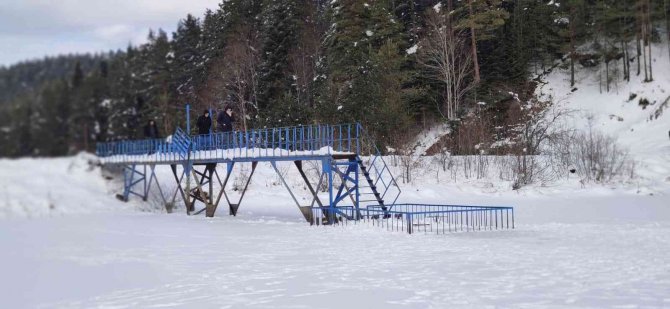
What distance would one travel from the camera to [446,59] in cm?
4053

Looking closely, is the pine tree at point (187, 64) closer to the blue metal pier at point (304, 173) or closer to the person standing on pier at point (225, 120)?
the blue metal pier at point (304, 173)

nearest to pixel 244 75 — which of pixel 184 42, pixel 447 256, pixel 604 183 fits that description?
pixel 184 42

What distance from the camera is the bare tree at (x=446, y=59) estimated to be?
40156mm

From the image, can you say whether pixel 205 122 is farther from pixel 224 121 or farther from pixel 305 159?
pixel 305 159

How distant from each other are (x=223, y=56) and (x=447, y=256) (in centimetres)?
3730

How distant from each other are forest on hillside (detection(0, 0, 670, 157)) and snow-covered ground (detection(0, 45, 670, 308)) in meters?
13.9

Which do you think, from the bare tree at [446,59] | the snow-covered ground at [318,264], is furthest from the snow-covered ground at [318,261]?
the bare tree at [446,59]

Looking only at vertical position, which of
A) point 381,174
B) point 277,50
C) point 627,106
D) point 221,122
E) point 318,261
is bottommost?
point 318,261

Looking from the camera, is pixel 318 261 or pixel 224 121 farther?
pixel 224 121

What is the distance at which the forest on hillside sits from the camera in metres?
36.1

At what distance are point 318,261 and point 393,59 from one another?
28.1 m

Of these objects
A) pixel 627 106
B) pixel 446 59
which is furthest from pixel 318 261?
pixel 627 106

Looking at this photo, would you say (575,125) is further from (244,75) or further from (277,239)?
(277,239)

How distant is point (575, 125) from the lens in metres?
39.0
